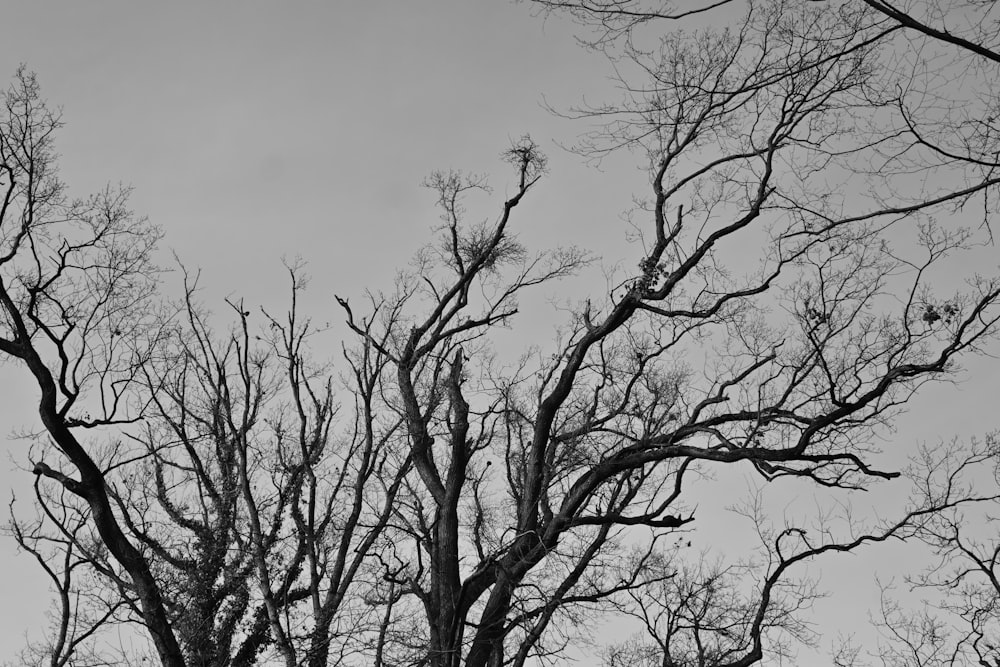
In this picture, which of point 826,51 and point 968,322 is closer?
point 826,51

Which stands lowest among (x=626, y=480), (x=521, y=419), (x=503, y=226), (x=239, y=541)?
(x=239, y=541)

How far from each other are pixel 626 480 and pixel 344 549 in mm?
4066

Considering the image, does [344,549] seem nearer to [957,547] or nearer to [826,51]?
[826,51]

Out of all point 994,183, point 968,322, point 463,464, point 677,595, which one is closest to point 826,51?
point 994,183

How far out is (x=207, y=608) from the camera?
10.5 meters

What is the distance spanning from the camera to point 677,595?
40.9 ft

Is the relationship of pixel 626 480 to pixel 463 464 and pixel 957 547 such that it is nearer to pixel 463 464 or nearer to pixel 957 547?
pixel 463 464

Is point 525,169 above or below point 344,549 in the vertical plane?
above

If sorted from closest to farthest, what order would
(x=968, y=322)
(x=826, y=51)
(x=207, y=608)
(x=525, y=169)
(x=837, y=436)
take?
(x=826, y=51)
(x=968, y=322)
(x=837, y=436)
(x=207, y=608)
(x=525, y=169)

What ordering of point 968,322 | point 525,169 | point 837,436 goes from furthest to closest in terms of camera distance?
1. point 525,169
2. point 837,436
3. point 968,322

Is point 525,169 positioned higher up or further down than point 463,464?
higher up

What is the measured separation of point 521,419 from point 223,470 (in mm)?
4413

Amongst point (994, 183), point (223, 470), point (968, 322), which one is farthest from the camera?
point (223, 470)

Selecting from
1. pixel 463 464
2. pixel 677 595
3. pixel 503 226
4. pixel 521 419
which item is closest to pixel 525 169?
pixel 503 226
